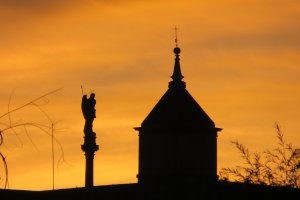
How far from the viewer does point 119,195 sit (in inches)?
2598

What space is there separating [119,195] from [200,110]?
38.2m

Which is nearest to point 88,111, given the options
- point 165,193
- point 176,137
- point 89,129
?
point 89,129

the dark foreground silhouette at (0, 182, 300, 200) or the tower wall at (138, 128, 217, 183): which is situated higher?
the tower wall at (138, 128, 217, 183)

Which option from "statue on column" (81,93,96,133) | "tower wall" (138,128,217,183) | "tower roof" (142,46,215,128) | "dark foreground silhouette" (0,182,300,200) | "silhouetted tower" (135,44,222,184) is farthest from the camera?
"tower roof" (142,46,215,128)

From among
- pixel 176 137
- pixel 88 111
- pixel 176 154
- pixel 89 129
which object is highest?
pixel 176 137

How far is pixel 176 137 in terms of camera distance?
104 meters

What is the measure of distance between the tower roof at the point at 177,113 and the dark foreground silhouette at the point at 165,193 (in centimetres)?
3291

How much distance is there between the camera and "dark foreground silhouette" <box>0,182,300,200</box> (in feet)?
176

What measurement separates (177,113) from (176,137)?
1811 millimetres

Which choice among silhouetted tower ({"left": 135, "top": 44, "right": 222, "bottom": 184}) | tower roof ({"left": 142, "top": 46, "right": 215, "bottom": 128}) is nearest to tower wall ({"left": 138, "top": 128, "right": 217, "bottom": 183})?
silhouetted tower ({"left": 135, "top": 44, "right": 222, "bottom": 184})

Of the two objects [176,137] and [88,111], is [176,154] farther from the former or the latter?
[88,111]

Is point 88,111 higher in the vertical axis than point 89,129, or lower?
higher

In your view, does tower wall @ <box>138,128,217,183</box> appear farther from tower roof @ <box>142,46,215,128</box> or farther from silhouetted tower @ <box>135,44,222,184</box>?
tower roof @ <box>142,46,215,128</box>

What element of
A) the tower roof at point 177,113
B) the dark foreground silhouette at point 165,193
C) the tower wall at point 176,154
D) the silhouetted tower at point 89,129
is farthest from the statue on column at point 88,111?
the tower roof at point 177,113
